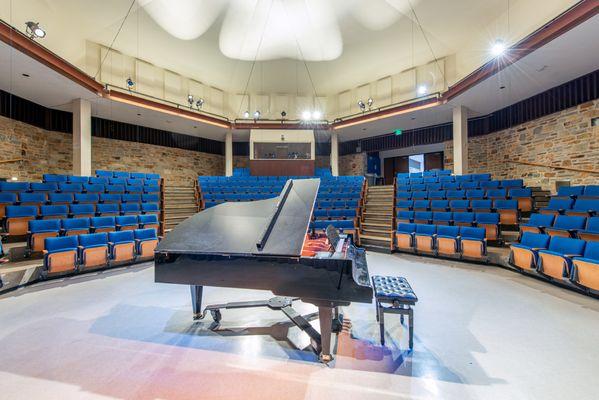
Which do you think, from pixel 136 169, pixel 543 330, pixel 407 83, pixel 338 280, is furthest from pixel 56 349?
pixel 407 83

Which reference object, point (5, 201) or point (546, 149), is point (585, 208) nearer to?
point (546, 149)

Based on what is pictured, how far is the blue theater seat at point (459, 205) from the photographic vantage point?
18.7ft

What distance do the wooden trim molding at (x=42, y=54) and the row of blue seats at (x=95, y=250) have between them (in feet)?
12.3

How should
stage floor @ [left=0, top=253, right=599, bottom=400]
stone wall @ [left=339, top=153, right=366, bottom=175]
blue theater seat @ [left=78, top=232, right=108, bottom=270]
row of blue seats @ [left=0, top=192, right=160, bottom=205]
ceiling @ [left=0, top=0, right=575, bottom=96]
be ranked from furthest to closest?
stone wall @ [left=339, top=153, right=366, bottom=175], ceiling @ [left=0, top=0, right=575, bottom=96], row of blue seats @ [left=0, top=192, right=160, bottom=205], blue theater seat @ [left=78, top=232, right=108, bottom=270], stage floor @ [left=0, top=253, right=599, bottom=400]

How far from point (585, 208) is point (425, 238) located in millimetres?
2438

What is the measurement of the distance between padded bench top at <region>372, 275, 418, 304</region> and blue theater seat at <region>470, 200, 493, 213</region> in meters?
4.21

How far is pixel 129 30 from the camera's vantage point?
782cm

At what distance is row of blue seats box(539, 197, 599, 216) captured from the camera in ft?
13.3

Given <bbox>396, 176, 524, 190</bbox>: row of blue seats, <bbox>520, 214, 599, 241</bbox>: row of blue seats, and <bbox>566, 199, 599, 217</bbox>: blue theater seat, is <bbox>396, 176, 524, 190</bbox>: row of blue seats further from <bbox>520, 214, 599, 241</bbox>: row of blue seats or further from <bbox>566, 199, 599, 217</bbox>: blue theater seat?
<bbox>520, 214, 599, 241</bbox>: row of blue seats

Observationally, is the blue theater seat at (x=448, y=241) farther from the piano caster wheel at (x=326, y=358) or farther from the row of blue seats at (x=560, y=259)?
the piano caster wheel at (x=326, y=358)

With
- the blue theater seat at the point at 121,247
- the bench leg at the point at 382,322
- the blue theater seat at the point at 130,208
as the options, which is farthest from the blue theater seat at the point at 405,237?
the blue theater seat at the point at 130,208

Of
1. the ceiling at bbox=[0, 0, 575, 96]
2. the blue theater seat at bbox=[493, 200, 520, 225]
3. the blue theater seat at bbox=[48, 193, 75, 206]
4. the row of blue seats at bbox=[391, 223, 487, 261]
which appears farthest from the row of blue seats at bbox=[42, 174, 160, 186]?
the blue theater seat at bbox=[493, 200, 520, 225]

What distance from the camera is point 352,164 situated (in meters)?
13.0

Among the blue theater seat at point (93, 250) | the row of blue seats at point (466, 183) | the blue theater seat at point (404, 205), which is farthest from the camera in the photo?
the blue theater seat at point (404, 205)
